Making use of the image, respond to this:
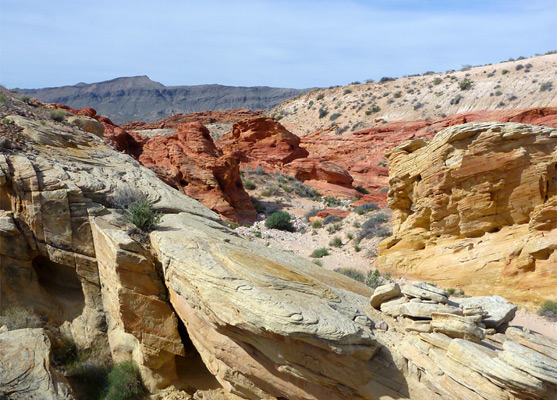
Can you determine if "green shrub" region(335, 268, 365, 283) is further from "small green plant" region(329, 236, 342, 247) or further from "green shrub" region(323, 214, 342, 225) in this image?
"green shrub" region(323, 214, 342, 225)

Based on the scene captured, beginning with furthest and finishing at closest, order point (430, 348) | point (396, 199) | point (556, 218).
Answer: point (396, 199), point (556, 218), point (430, 348)

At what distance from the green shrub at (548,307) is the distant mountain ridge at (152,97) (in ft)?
300

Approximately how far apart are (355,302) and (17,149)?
22.5ft

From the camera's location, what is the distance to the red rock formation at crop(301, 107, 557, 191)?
1219 inches

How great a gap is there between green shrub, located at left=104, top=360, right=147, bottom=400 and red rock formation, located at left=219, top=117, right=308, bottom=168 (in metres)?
25.0

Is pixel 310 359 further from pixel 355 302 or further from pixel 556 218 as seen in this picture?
pixel 556 218

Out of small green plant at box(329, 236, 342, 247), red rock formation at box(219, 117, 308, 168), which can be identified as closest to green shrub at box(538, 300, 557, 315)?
small green plant at box(329, 236, 342, 247)

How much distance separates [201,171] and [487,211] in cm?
1340

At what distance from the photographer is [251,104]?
102 metres

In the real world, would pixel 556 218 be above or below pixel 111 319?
above

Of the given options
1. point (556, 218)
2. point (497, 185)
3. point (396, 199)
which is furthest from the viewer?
point (396, 199)

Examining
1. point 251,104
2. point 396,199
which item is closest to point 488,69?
point 396,199

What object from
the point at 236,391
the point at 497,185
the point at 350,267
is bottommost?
the point at 350,267

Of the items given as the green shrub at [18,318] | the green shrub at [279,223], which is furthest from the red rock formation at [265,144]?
the green shrub at [18,318]
